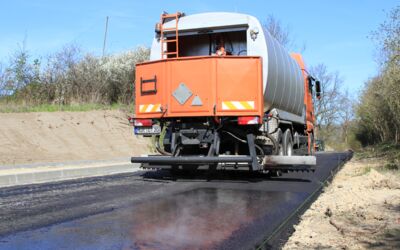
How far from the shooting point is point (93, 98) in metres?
25.3

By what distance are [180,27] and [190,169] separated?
384 cm

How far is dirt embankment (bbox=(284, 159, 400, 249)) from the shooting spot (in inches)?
189

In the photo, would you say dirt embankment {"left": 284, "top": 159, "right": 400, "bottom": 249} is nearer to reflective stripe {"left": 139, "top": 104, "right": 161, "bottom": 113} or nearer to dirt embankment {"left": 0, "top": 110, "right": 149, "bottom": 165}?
reflective stripe {"left": 139, "top": 104, "right": 161, "bottom": 113}

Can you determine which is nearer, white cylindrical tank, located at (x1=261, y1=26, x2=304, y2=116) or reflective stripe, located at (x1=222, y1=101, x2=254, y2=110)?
reflective stripe, located at (x1=222, y1=101, x2=254, y2=110)

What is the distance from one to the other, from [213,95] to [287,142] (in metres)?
3.45

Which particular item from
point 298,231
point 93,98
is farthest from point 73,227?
point 93,98

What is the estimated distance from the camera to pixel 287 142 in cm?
1219

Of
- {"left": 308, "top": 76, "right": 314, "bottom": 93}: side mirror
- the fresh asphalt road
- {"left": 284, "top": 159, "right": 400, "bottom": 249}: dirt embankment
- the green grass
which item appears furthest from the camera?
the green grass

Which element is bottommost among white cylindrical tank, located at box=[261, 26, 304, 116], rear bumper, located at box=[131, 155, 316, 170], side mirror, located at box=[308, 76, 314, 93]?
rear bumper, located at box=[131, 155, 316, 170]

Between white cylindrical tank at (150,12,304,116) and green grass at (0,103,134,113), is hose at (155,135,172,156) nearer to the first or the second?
white cylindrical tank at (150,12,304,116)

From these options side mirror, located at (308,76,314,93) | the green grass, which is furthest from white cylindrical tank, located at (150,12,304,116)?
the green grass

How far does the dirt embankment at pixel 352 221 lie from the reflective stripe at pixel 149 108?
13.5ft

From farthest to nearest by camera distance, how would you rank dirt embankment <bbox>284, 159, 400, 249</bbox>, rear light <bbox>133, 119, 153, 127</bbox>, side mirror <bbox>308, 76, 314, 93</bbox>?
side mirror <bbox>308, 76, 314, 93</bbox> < rear light <bbox>133, 119, 153, 127</bbox> < dirt embankment <bbox>284, 159, 400, 249</bbox>

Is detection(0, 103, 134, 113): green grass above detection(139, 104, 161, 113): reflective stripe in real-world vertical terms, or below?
above
